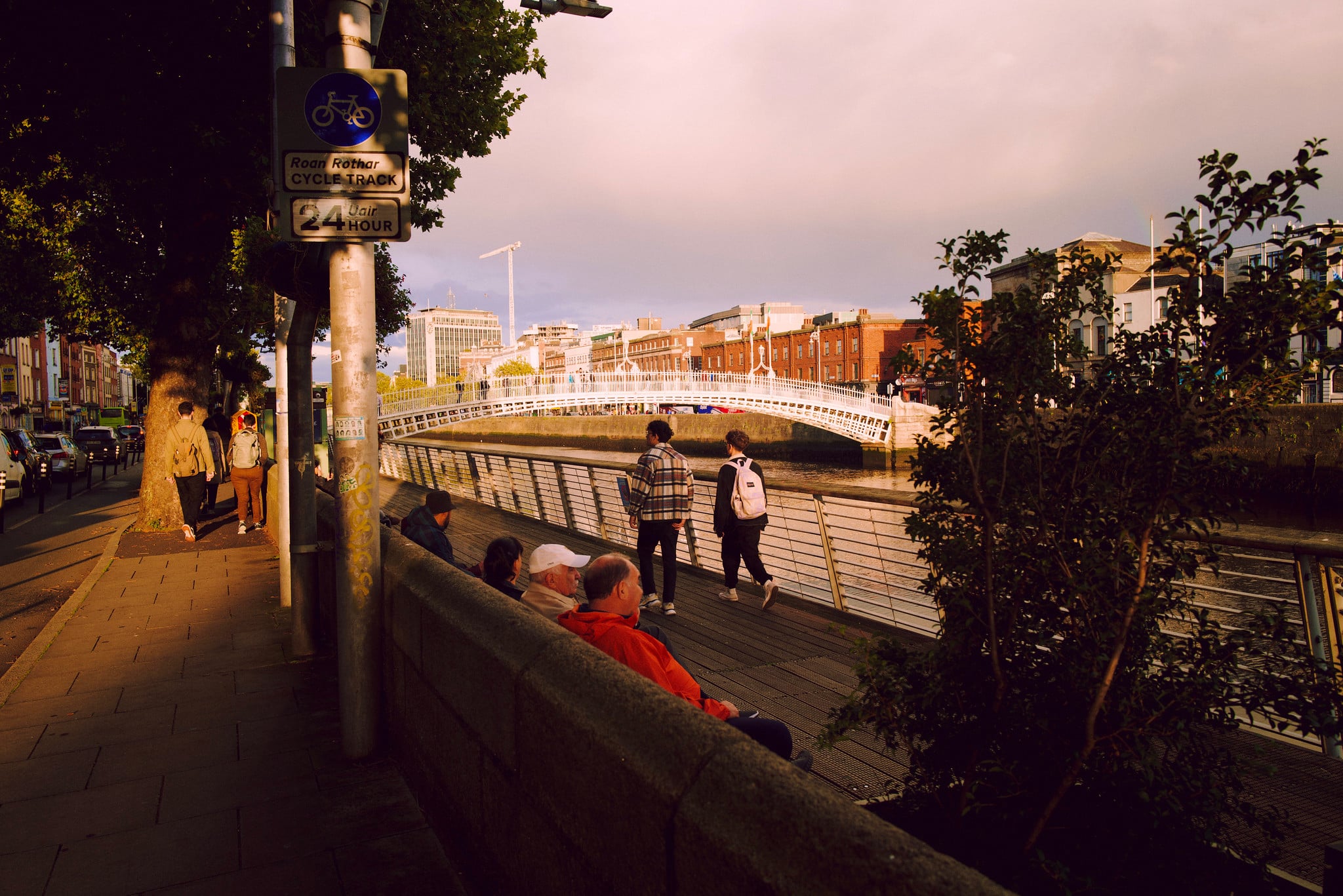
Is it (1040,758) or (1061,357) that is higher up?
(1061,357)

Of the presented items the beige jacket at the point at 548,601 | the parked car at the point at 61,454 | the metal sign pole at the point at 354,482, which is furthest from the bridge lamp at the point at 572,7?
the parked car at the point at 61,454

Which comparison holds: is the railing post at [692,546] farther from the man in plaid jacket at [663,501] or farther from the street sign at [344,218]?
the street sign at [344,218]

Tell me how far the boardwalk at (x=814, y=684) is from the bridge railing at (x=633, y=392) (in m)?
37.7

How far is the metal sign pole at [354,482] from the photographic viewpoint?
12.9 feet

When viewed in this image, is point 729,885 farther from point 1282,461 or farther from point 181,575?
point 1282,461

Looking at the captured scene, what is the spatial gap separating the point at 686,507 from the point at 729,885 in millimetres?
5520

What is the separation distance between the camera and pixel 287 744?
14.2ft

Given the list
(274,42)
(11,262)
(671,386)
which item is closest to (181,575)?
(274,42)

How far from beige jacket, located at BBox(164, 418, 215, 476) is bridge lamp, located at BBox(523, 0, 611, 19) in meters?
7.09

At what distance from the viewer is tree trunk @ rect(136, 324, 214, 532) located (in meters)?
11.9

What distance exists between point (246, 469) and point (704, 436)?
43.3m

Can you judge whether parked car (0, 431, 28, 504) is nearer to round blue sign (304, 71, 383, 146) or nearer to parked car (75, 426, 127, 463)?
parked car (75, 426, 127, 463)

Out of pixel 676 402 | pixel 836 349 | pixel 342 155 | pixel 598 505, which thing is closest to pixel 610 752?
pixel 342 155

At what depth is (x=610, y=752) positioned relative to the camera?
1.84 metres
